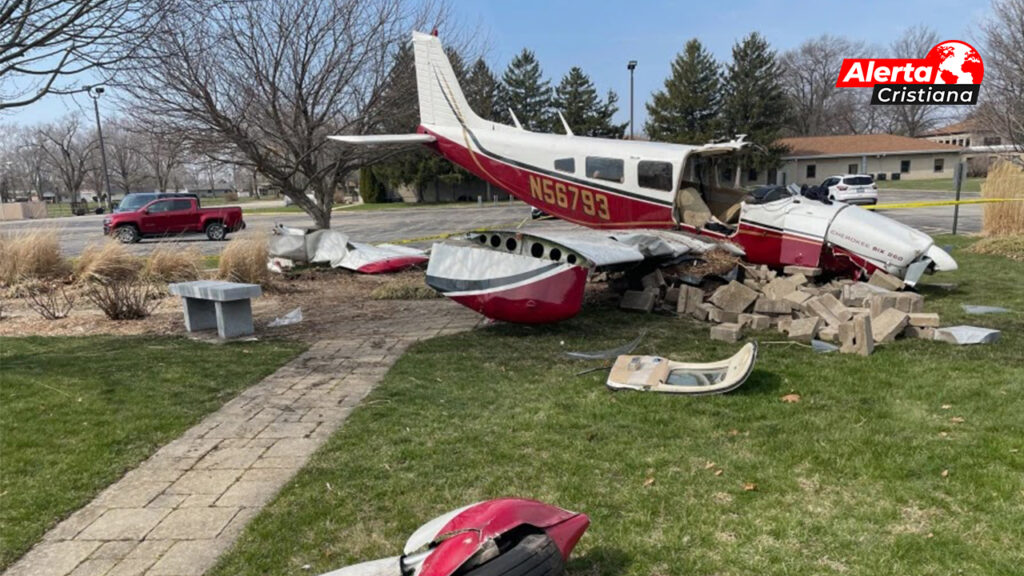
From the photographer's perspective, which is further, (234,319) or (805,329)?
(234,319)

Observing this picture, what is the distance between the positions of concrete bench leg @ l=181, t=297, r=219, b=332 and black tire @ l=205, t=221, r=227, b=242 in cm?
1841

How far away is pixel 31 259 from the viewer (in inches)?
463

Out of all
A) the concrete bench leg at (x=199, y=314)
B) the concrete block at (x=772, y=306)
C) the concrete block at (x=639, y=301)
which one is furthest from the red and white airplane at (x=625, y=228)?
the concrete bench leg at (x=199, y=314)

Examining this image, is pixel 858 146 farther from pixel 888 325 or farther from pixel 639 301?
pixel 888 325

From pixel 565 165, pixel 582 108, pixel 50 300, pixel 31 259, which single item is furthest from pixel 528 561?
pixel 582 108

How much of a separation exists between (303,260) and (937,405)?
1179cm

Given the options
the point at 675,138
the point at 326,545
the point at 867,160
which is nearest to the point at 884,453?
the point at 326,545

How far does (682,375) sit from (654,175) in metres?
4.77

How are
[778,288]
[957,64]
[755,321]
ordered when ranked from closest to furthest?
[755,321] < [778,288] < [957,64]

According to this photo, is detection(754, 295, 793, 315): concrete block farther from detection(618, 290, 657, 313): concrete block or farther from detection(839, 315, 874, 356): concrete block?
detection(618, 290, 657, 313): concrete block

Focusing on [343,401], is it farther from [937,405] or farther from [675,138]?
[675,138]

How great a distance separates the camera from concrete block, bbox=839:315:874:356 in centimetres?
617

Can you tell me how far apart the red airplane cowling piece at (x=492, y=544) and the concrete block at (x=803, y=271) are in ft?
23.5

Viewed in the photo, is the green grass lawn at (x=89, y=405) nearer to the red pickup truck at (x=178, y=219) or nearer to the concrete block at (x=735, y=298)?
the concrete block at (x=735, y=298)
